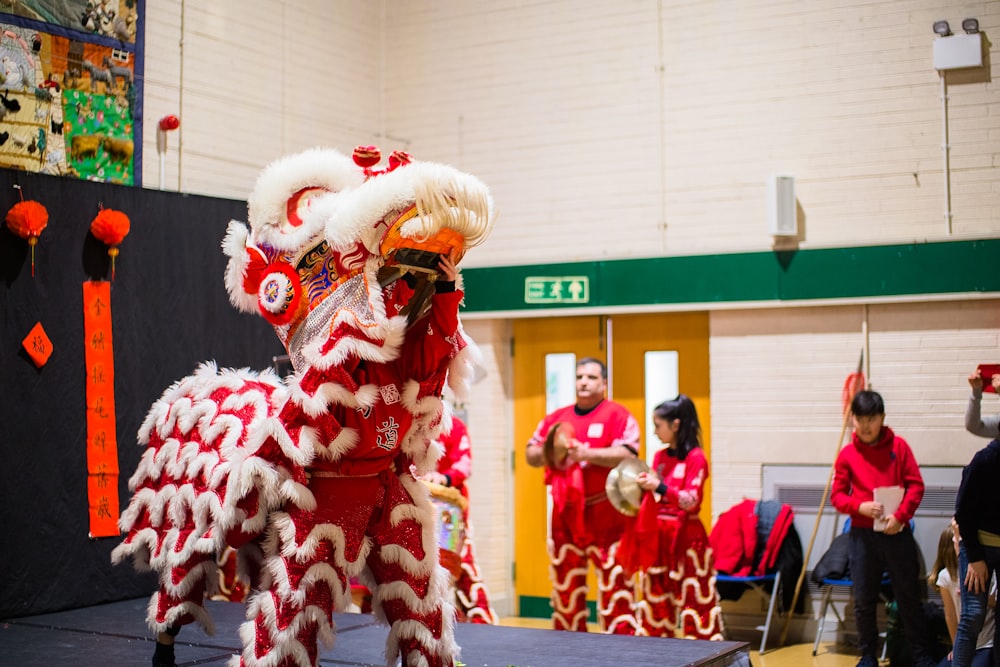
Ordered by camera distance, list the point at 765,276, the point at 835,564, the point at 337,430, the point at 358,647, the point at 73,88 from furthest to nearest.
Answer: the point at 765,276 → the point at 835,564 → the point at 73,88 → the point at 358,647 → the point at 337,430

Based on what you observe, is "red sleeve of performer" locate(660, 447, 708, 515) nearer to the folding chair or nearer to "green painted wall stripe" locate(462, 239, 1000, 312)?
the folding chair

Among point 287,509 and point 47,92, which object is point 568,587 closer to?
point 287,509

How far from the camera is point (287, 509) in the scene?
11.0 ft

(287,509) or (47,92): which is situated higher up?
(47,92)

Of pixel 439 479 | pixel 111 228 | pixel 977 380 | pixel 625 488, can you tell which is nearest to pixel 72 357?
pixel 111 228

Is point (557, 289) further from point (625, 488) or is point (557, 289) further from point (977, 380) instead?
point (977, 380)

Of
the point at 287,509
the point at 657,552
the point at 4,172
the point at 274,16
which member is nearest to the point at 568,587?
the point at 657,552

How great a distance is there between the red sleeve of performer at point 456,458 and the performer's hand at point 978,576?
2708 millimetres

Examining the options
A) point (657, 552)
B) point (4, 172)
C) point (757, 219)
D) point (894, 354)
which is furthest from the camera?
point (757, 219)

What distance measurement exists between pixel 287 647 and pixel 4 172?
3566 millimetres

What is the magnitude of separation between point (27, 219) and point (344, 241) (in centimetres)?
298

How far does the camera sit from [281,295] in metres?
3.61

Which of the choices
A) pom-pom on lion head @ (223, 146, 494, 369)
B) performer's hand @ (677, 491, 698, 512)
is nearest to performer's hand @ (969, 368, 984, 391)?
performer's hand @ (677, 491, 698, 512)

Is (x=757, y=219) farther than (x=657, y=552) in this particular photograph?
Yes
